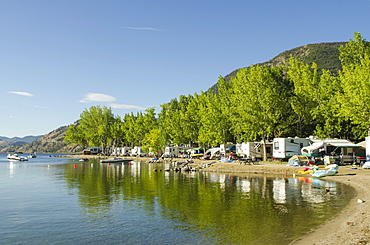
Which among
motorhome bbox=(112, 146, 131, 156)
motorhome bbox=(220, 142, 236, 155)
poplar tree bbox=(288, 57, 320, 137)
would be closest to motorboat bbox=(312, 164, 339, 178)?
poplar tree bbox=(288, 57, 320, 137)

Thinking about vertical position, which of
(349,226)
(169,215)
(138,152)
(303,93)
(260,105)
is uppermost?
(303,93)

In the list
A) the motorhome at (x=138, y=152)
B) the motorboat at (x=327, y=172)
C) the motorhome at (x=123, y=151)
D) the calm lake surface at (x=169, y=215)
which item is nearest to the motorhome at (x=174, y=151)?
the motorhome at (x=138, y=152)

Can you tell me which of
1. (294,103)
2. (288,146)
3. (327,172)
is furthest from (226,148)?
(327,172)

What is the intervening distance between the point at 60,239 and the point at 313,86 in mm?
62485

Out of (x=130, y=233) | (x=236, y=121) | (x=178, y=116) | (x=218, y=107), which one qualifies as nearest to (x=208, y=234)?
(x=130, y=233)

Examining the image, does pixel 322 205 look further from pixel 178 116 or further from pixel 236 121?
pixel 178 116

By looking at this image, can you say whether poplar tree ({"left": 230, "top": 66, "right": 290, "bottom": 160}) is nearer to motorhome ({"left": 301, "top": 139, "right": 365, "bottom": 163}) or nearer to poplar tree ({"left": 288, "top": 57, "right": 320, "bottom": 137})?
poplar tree ({"left": 288, "top": 57, "right": 320, "bottom": 137})

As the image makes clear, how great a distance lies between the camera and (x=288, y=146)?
56.9m

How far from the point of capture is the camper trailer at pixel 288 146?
56.8 meters

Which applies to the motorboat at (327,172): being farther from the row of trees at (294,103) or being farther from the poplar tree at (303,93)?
the poplar tree at (303,93)

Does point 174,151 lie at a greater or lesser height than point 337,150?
lesser

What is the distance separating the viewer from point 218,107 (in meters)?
79.0

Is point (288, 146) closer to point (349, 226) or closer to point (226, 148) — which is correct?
point (226, 148)

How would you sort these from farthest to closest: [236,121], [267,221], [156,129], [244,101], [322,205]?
[156,129]
[236,121]
[244,101]
[322,205]
[267,221]
